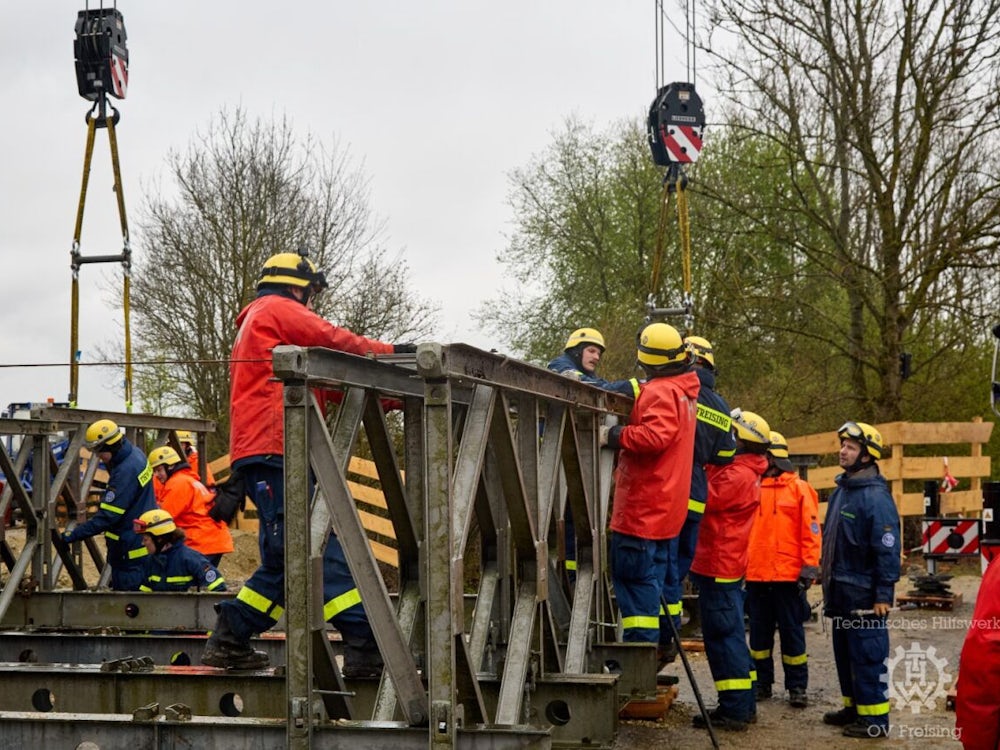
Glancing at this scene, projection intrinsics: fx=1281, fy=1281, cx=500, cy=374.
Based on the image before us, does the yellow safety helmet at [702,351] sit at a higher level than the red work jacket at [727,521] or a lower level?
higher

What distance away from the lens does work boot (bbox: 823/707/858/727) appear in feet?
24.9

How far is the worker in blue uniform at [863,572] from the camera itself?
7.08 m

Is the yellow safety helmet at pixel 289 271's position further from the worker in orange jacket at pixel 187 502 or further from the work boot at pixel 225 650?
the worker in orange jacket at pixel 187 502

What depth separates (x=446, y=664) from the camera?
4172 mm

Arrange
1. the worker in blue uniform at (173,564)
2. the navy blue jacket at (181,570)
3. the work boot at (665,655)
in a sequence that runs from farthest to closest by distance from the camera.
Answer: the navy blue jacket at (181,570) → the worker in blue uniform at (173,564) → the work boot at (665,655)

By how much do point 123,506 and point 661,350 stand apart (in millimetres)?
4442

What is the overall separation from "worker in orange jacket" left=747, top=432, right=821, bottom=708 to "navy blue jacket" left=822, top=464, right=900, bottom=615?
3.30 feet

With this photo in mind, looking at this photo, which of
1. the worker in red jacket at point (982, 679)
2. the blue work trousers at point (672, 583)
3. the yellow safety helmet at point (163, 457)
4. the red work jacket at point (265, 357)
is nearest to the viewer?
the worker in red jacket at point (982, 679)

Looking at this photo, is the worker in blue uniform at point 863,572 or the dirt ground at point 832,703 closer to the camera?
the worker in blue uniform at point 863,572

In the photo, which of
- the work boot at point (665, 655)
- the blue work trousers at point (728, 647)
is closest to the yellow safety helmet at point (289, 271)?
the blue work trousers at point (728, 647)

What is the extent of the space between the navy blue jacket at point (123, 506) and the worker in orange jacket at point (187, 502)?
2.72ft

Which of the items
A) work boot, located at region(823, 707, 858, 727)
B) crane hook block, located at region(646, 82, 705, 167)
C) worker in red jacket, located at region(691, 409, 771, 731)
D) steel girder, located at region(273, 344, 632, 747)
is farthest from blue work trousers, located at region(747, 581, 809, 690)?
crane hook block, located at region(646, 82, 705, 167)

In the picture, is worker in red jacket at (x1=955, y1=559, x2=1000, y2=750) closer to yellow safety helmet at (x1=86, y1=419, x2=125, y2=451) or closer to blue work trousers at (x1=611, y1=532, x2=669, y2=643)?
blue work trousers at (x1=611, y1=532, x2=669, y2=643)

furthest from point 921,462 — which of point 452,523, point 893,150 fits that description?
point 452,523
